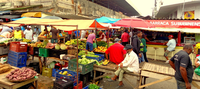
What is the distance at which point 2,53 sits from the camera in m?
6.86

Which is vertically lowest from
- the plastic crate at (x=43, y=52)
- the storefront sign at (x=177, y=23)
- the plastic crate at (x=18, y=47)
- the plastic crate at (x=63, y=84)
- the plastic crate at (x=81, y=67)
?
the plastic crate at (x=63, y=84)

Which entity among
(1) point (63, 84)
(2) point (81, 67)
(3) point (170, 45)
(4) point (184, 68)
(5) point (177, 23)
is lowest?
(1) point (63, 84)

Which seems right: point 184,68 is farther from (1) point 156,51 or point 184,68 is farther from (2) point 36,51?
(1) point 156,51

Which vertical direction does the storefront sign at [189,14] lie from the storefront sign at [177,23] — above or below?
above

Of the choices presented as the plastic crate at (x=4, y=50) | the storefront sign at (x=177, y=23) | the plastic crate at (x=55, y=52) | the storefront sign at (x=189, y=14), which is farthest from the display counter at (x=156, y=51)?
the plastic crate at (x=4, y=50)

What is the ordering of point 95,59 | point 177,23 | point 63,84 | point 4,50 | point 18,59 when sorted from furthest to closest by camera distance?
1. point 177,23
2. point 4,50
3. point 18,59
4. point 95,59
5. point 63,84

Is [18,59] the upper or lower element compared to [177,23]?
lower

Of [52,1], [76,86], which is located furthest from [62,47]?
[52,1]

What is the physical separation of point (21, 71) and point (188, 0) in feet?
47.1

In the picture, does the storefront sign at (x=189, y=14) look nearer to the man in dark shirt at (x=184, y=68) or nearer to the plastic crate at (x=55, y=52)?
the man in dark shirt at (x=184, y=68)

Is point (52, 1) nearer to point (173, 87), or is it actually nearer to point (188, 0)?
point (173, 87)

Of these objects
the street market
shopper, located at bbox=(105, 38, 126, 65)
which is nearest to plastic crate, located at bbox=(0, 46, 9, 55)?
the street market

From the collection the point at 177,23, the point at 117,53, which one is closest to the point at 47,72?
the point at 117,53

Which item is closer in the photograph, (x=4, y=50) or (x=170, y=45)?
(x=4, y=50)
